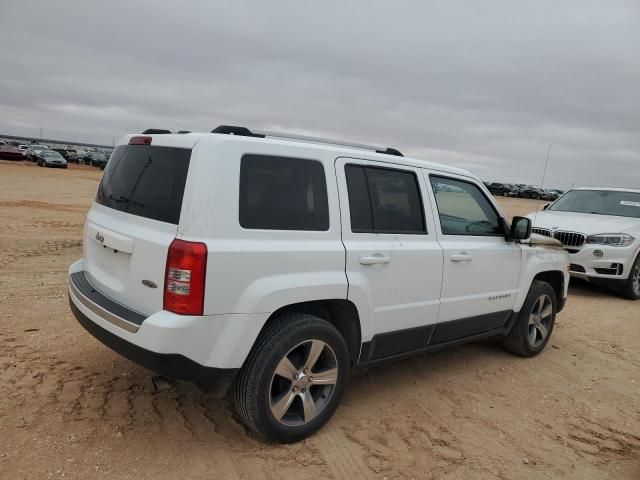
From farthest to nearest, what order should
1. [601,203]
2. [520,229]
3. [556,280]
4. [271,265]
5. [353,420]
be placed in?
[601,203] < [556,280] < [520,229] < [353,420] < [271,265]

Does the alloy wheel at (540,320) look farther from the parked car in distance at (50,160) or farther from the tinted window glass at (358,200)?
the parked car in distance at (50,160)

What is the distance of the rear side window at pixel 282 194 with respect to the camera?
3.03 meters

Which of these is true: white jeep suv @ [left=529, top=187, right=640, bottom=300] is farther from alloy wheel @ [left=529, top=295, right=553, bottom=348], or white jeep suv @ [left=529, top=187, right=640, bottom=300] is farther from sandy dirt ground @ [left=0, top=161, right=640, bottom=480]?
alloy wheel @ [left=529, top=295, right=553, bottom=348]

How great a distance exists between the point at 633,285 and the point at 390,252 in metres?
6.76

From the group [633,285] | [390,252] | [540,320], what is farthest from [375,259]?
[633,285]

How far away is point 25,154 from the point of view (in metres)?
51.8

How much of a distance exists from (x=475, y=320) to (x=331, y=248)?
187 centimetres

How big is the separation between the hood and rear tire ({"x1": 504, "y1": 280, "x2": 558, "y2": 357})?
3022 millimetres

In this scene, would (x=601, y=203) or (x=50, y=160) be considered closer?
(x=601, y=203)

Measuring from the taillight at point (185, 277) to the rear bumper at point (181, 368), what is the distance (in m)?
0.28

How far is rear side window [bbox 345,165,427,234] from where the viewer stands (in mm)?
3561

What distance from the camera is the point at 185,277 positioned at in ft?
9.12

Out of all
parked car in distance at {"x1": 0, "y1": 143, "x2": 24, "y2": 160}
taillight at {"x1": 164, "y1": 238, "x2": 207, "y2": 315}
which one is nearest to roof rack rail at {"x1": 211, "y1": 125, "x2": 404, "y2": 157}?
taillight at {"x1": 164, "y1": 238, "x2": 207, "y2": 315}

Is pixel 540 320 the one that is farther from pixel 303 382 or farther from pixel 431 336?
pixel 303 382
